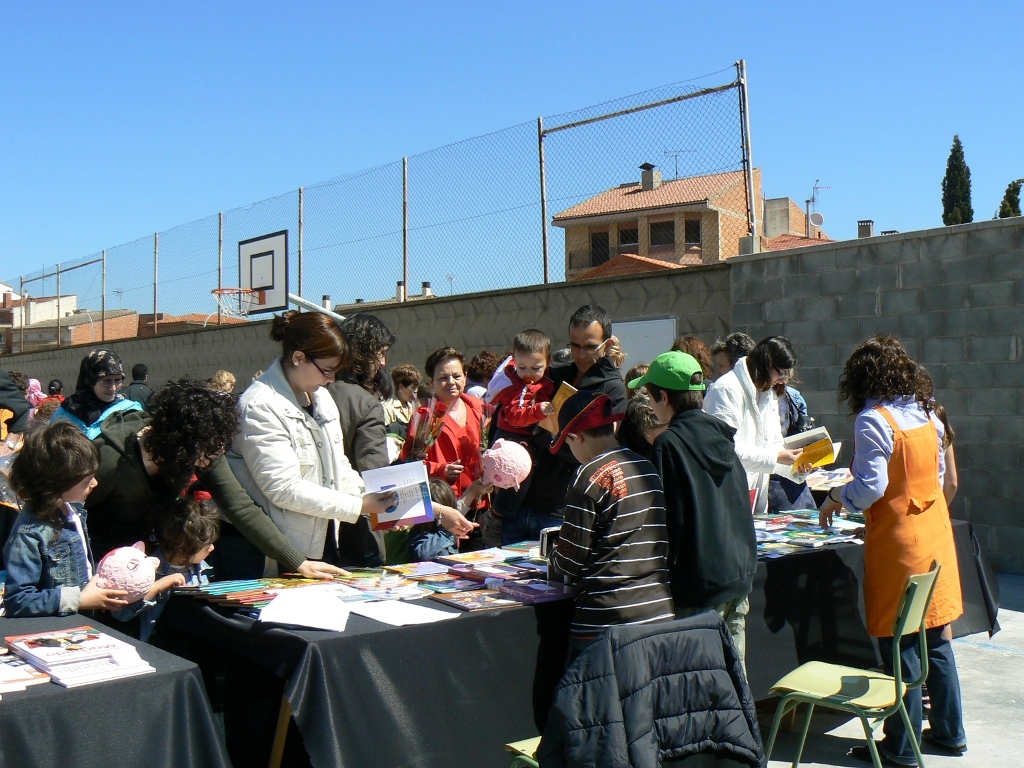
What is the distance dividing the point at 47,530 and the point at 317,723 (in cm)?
95

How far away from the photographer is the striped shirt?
268cm

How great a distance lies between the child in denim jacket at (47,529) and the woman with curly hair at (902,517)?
2.67 m

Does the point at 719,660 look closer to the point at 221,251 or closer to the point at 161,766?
the point at 161,766

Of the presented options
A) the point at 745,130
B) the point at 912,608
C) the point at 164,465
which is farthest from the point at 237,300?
the point at 912,608

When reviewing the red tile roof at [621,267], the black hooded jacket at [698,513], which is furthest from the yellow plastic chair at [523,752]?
the red tile roof at [621,267]

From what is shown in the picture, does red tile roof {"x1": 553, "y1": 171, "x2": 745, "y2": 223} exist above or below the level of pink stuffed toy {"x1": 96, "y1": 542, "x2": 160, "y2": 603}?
above

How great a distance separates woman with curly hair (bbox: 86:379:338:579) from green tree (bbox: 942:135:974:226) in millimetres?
38901

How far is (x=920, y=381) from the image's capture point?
3648 millimetres

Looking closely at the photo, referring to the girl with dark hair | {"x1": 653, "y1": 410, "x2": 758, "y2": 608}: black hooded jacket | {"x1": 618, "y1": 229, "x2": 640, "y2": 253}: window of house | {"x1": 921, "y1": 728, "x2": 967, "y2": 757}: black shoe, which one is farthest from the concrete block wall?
{"x1": 618, "y1": 229, "x2": 640, "y2": 253}: window of house

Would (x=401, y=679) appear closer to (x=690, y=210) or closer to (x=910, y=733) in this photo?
(x=910, y=733)

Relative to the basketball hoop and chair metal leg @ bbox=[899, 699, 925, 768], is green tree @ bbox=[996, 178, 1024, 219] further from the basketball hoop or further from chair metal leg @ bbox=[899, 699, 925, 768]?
chair metal leg @ bbox=[899, 699, 925, 768]

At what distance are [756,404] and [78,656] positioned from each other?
3.32 meters

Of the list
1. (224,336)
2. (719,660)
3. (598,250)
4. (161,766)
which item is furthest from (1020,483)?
(224,336)

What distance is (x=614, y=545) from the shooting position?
106 inches
